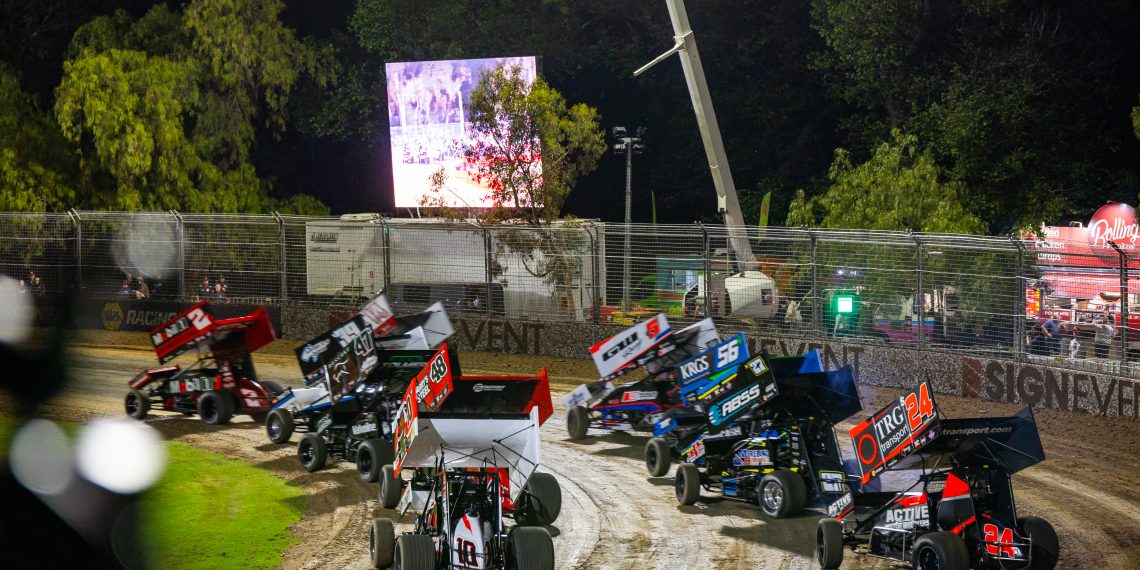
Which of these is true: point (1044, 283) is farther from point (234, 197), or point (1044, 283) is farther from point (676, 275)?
point (234, 197)

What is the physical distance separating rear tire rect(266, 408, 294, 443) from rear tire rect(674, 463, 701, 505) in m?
6.01

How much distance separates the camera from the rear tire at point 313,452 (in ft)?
48.1

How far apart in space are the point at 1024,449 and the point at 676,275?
13.8 m

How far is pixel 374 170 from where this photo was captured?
171 feet

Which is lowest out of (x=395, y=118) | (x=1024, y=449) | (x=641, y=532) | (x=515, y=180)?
(x=641, y=532)

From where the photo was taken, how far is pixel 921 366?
1895cm

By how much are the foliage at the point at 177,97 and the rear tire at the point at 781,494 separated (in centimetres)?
2826

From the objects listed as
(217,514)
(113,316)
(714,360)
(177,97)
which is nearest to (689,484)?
(714,360)

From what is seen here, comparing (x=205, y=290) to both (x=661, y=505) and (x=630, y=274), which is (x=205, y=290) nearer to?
(x=630, y=274)

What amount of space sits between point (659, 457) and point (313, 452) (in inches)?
171

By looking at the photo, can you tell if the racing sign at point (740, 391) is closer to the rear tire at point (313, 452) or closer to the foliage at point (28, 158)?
the rear tire at point (313, 452)

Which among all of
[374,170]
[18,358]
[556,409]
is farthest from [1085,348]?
[374,170]

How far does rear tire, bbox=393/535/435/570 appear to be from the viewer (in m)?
9.44

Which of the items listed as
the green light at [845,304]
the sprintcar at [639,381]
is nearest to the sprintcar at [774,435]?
the sprintcar at [639,381]
